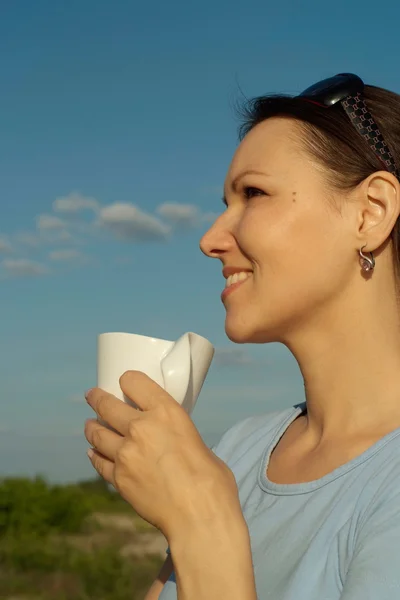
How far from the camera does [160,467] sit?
75.4 inches

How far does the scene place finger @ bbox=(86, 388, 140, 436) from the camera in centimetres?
202

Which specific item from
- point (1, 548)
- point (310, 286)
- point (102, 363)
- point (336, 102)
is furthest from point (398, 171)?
point (1, 548)

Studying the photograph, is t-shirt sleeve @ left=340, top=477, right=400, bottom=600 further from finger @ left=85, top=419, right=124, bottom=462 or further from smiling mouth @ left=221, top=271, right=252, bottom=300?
smiling mouth @ left=221, top=271, right=252, bottom=300

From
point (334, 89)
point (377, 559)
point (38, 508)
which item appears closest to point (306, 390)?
point (377, 559)

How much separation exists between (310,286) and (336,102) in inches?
24.4

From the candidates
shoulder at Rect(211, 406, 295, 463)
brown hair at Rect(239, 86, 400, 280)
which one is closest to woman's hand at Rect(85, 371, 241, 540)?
shoulder at Rect(211, 406, 295, 463)

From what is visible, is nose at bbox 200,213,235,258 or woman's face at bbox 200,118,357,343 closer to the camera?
woman's face at bbox 200,118,357,343

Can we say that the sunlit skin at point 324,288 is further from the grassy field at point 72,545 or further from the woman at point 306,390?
the grassy field at point 72,545

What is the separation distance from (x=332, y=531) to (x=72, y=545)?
5.27m

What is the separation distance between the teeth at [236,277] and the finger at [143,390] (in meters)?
0.47

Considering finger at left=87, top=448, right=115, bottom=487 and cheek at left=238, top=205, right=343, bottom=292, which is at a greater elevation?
cheek at left=238, top=205, right=343, bottom=292

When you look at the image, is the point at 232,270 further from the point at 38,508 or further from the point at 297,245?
the point at 38,508

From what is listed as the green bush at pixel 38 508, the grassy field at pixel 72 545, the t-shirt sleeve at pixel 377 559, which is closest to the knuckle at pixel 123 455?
the t-shirt sleeve at pixel 377 559

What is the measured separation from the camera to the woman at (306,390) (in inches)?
72.5
